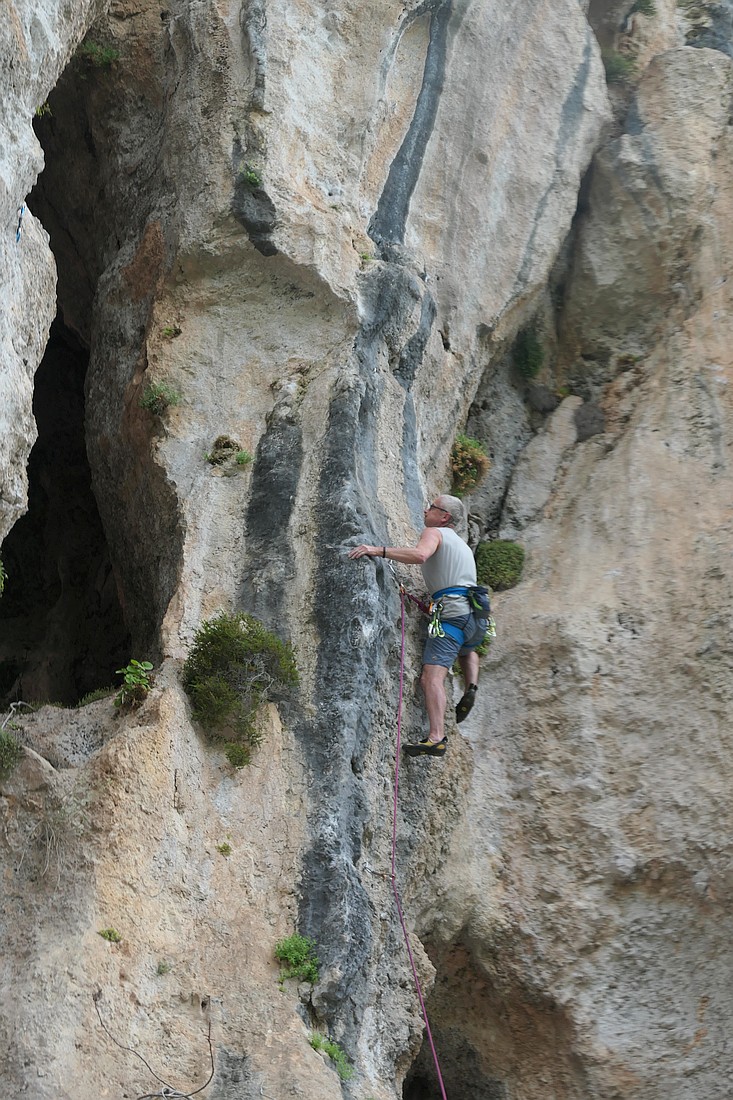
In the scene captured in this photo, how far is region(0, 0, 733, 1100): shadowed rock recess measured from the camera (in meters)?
8.70

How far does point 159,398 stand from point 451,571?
3264 millimetres

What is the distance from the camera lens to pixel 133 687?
964 cm

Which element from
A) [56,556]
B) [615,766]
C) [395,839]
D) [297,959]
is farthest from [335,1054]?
[56,556]

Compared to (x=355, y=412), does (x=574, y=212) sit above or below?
above

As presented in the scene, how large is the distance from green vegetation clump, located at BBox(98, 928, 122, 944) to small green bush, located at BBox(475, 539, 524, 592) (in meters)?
6.42

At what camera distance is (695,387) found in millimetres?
14078

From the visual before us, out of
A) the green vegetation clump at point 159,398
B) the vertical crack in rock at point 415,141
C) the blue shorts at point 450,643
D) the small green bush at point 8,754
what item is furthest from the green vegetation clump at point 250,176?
the small green bush at point 8,754

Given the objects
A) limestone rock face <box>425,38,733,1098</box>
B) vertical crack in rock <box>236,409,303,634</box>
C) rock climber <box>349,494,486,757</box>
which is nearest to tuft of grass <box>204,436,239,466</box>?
vertical crack in rock <box>236,409,303,634</box>

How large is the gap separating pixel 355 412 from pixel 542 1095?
6494 mm

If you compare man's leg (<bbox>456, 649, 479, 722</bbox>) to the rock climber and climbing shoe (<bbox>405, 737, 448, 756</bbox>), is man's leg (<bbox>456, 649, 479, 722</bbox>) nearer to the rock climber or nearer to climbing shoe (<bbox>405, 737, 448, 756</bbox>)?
the rock climber

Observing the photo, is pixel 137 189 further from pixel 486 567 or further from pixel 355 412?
pixel 486 567

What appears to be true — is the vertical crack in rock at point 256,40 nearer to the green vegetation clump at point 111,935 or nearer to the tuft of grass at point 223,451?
the tuft of grass at point 223,451

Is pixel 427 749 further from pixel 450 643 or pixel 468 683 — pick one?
pixel 468 683

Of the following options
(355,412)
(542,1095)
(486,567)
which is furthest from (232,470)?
(542,1095)
